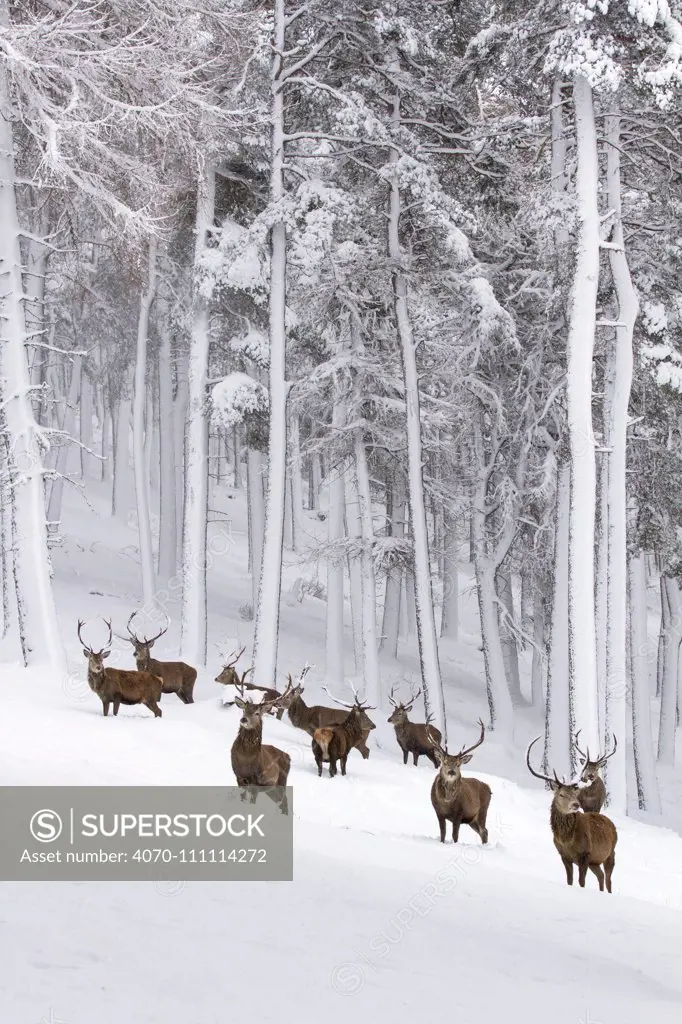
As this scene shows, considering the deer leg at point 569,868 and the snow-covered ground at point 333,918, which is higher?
the snow-covered ground at point 333,918

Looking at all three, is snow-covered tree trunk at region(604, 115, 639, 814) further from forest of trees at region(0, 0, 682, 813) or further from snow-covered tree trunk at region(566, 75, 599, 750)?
snow-covered tree trunk at region(566, 75, 599, 750)

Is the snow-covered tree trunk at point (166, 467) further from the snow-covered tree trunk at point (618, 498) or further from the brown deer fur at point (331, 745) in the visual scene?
the brown deer fur at point (331, 745)

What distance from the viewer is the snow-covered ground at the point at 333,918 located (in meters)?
4.48

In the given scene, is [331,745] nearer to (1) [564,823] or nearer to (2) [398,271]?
(1) [564,823]

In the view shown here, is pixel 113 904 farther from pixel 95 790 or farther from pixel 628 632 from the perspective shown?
pixel 628 632

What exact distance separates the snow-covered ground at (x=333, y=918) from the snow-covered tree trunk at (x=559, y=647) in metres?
4.60

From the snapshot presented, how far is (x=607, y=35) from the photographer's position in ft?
→ 39.9

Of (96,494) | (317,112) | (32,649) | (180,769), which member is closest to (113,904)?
(180,769)

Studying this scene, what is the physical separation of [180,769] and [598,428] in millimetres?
10402

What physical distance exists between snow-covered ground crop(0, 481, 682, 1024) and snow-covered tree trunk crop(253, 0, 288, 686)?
3.00 m

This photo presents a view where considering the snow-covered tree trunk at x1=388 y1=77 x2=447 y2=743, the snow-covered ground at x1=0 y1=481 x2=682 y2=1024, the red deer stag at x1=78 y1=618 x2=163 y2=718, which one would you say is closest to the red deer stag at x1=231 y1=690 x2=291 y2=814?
the snow-covered ground at x1=0 y1=481 x2=682 y2=1024

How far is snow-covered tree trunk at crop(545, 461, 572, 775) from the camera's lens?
16.8 m

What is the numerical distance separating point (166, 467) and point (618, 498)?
17.5 metres

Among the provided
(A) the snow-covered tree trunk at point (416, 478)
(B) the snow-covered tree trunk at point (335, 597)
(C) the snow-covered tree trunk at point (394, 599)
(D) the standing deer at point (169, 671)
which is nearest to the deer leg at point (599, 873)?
(D) the standing deer at point (169, 671)
